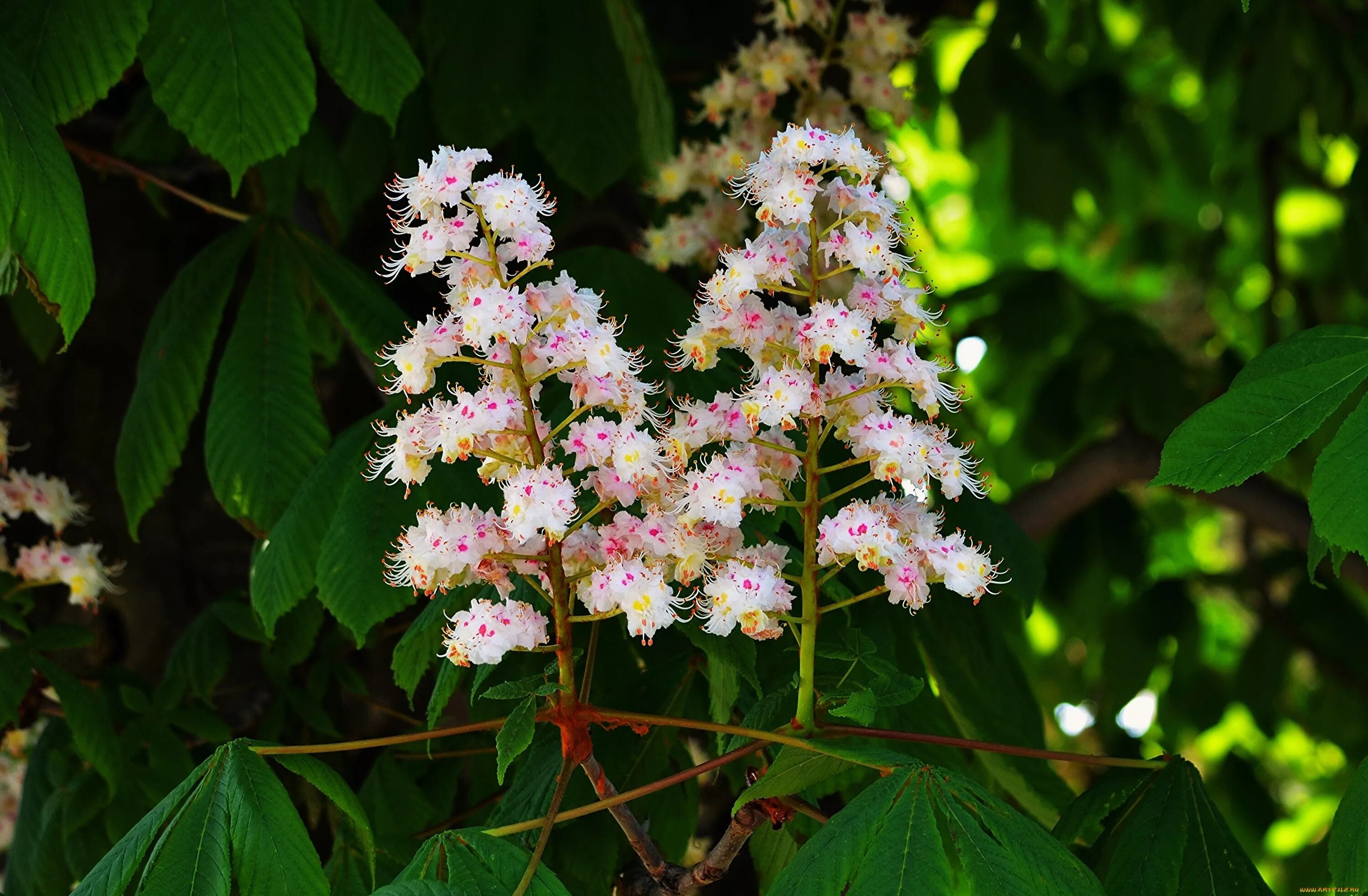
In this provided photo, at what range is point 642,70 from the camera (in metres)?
1.71

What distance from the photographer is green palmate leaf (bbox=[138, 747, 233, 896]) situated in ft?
3.48

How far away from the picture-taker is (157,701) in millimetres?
1863

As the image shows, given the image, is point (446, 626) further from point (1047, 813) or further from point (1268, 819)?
point (1268, 819)

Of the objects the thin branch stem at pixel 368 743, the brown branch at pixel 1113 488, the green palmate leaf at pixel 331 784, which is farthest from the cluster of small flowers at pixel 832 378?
the brown branch at pixel 1113 488

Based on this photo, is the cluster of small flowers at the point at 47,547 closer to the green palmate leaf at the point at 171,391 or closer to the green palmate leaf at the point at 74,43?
the green palmate leaf at the point at 171,391

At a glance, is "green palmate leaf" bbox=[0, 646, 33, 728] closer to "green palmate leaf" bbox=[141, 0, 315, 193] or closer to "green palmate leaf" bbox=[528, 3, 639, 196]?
"green palmate leaf" bbox=[141, 0, 315, 193]

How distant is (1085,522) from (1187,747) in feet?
4.32

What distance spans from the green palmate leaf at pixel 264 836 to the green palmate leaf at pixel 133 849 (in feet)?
0.09

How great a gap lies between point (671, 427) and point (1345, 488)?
52 centimetres

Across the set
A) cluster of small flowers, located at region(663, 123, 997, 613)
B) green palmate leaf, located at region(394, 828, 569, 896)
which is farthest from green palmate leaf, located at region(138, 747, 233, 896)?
cluster of small flowers, located at region(663, 123, 997, 613)

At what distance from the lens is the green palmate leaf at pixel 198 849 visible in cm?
106

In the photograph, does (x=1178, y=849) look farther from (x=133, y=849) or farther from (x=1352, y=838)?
(x=133, y=849)

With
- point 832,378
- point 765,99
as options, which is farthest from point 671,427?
point 765,99

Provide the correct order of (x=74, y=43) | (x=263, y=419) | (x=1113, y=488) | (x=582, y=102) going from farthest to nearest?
(x=1113, y=488) → (x=582, y=102) → (x=263, y=419) → (x=74, y=43)
